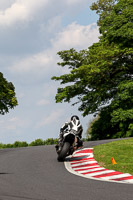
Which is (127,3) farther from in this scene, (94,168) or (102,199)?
(102,199)

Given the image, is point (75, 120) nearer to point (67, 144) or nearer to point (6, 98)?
point (67, 144)

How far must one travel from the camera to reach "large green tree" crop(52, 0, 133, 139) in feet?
107

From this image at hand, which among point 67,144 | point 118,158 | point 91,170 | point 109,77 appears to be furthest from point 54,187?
point 109,77

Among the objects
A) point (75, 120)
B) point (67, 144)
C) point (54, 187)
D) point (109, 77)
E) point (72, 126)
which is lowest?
point (54, 187)

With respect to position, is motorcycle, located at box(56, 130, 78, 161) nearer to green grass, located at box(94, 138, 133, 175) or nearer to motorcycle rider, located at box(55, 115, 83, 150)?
motorcycle rider, located at box(55, 115, 83, 150)

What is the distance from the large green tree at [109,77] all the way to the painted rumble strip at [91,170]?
1812cm

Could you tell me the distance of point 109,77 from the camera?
3584 centimetres

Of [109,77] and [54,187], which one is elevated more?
[109,77]

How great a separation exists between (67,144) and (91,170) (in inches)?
88.3

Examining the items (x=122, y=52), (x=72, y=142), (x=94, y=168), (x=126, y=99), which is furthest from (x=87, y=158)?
(x=122, y=52)

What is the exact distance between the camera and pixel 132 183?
8.55m

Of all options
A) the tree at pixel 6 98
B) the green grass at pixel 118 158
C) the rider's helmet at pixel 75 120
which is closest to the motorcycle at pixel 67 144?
the rider's helmet at pixel 75 120

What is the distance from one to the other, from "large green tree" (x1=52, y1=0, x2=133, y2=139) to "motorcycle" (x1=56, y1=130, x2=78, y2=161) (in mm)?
18499

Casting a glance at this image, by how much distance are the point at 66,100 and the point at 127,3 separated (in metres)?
13.1
